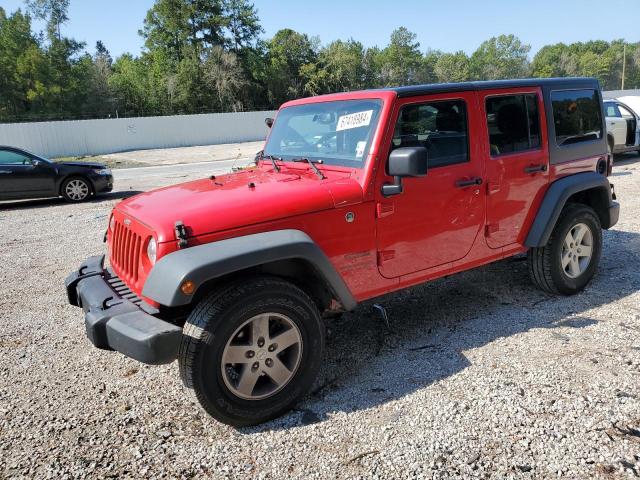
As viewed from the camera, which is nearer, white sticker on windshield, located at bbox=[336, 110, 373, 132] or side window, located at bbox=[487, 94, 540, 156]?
white sticker on windshield, located at bbox=[336, 110, 373, 132]

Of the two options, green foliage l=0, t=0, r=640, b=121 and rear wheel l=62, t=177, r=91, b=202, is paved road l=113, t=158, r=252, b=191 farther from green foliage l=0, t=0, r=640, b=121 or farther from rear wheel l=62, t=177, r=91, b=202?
green foliage l=0, t=0, r=640, b=121

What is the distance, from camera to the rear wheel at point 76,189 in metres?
11.8

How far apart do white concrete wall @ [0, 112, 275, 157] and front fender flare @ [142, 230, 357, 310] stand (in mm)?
27779

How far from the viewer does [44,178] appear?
11.5 m

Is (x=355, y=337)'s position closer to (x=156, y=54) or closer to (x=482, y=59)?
(x=156, y=54)

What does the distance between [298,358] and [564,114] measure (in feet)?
10.8

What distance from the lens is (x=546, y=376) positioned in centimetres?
336

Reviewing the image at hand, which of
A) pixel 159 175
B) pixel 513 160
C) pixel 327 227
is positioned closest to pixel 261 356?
pixel 327 227

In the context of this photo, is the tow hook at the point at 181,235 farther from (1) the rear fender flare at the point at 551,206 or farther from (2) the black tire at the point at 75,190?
(2) the black tire at the point at 75,190

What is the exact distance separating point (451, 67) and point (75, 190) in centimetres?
9345

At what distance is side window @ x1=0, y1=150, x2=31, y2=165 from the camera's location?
37.0ft

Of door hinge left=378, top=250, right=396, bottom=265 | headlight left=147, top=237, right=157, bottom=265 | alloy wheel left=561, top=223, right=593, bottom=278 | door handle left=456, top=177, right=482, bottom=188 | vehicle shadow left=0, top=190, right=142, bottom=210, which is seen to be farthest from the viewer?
vehicle shadow left=0, top=190, right=142, bottom=210

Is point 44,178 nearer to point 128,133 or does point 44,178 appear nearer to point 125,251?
point 125,251

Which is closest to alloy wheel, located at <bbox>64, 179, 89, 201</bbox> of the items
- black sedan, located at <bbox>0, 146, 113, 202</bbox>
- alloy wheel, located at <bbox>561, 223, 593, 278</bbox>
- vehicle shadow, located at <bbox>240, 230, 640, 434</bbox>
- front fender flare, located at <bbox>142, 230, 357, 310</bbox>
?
black sedan, located at <bbox>0, 146, 113, 202</bbox>
